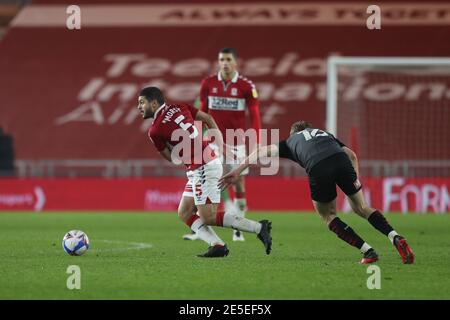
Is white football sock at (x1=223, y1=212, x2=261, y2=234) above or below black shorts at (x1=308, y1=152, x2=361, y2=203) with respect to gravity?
below

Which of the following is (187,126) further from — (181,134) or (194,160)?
(194,160)

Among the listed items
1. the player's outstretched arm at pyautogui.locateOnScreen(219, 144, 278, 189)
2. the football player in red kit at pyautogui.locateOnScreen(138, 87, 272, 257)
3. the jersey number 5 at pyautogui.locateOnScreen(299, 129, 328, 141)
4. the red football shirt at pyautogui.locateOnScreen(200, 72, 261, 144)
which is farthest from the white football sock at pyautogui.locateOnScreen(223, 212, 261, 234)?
the red football shirt at pyautogui.locateOnScreen(200, 72, 261, 144)

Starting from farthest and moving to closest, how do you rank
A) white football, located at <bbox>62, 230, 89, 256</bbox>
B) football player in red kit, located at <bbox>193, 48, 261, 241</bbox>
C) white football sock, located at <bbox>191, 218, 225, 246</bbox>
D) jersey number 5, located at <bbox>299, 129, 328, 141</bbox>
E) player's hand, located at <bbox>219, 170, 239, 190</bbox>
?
football player in red kit, located at <bbox>193, 48, 261, 241</bbox> < white football, located at <bbox>62, 230, 89, 256</bbox> < white football sock, located at <bbox>191, 218, 225, 246</bbox> < jersey number 5, located at <bbox>299, 129, 328, 141</bbox> < player's hand, located at <bbox>219, 170, 239, 190</bbox>

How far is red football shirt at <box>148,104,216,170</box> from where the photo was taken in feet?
30.9

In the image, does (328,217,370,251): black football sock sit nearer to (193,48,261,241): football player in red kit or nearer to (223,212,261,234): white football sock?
(223,212,261,234): white football sock

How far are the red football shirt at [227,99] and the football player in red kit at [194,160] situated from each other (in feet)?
8.76

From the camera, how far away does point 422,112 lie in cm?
2717

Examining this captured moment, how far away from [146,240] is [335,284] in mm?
5111

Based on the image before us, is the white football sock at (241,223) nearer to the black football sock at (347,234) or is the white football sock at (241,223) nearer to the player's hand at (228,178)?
the player's hand at (228,178)

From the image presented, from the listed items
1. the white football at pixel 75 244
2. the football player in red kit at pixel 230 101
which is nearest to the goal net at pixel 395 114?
the football player in red kit at pixel 230 101

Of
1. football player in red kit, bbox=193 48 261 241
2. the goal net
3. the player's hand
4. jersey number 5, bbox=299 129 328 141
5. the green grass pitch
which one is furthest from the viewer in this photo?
the goal net

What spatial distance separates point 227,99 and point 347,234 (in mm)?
3971
